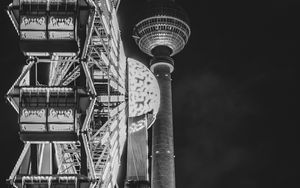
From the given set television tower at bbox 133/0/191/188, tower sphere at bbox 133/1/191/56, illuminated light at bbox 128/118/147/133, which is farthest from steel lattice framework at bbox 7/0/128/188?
tower sphere at bbox 133/1/191/56

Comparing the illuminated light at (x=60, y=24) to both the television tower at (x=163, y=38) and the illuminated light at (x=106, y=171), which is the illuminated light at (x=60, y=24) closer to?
the illuminated light at (x=106, y=171)

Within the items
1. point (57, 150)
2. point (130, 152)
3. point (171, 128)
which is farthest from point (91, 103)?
point (171, 128)

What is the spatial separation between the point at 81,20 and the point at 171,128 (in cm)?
10053

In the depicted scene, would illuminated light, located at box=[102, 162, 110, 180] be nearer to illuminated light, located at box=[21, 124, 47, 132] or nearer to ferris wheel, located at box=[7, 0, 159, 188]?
ferris wheel, located at box=[7, 0, 159, 188]

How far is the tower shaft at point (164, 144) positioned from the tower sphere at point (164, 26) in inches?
372

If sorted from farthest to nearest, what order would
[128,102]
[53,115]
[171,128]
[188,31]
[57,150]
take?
[188,31] → [171,128] → [128,102] → [57,150] → [53,115]

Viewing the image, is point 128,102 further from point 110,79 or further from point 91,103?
point 91,103

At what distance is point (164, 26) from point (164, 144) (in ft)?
105

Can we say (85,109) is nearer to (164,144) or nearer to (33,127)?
(33,127)

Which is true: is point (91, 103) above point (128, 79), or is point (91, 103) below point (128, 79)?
below

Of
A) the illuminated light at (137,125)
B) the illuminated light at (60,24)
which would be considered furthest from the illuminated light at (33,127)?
the illuminated light at (137,125)

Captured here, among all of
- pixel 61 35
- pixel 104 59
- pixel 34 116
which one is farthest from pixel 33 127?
pixel 104 59

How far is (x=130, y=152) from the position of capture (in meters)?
64.6

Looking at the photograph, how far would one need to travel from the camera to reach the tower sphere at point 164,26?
148 meters
